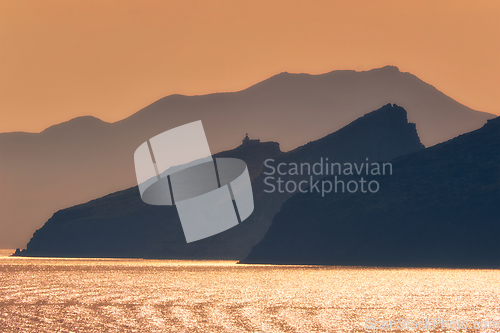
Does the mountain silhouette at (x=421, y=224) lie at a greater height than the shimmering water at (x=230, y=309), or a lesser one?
greater

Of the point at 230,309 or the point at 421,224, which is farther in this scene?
the point at 421,224

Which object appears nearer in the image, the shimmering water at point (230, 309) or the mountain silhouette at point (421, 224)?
the shimmering water at point (230, 309)

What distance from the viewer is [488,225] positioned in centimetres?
16075

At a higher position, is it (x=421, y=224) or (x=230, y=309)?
(x=421, y=224)

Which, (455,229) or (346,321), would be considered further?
(455,229)

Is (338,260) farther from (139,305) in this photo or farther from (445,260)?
(139,305)

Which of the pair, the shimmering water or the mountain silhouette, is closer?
the shimmering water

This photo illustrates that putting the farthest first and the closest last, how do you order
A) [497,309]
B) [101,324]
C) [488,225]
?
[488,225], [497,309], [101,324]

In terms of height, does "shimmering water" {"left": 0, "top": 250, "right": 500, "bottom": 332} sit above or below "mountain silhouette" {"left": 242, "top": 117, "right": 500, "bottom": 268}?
below

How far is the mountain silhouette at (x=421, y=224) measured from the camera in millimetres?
162500

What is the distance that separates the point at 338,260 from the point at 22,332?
15592 cm

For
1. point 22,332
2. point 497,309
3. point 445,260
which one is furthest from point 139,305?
point 445,260

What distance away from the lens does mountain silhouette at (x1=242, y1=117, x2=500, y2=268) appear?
533ft

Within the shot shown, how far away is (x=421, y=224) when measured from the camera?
172875 millimetres
